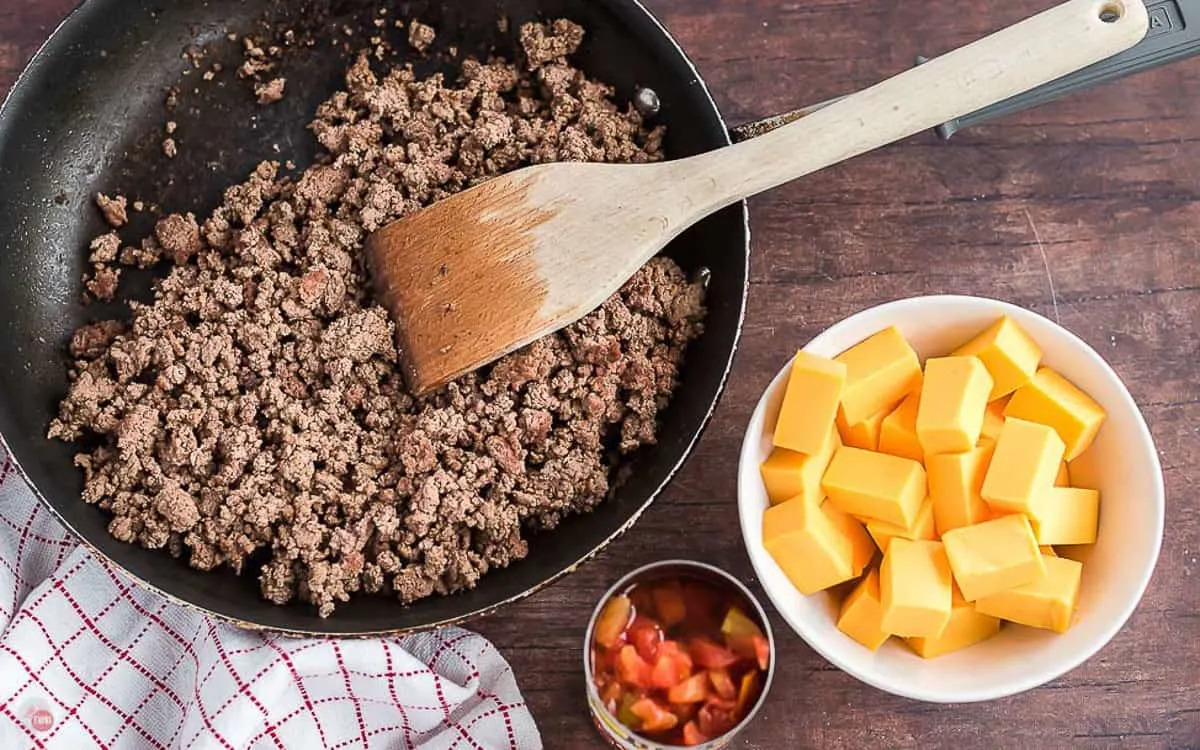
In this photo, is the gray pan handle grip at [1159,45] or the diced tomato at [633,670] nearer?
the gray pan handle grip at [1159,45]

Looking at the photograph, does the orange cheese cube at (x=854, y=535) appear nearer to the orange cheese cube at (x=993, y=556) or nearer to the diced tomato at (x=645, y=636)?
the orange cheese cube at (x=993, y=556)

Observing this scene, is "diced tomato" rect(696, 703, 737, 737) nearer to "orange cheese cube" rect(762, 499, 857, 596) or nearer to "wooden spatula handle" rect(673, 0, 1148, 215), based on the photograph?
"orange cheese cube" rect(762, 499, 857, 596)

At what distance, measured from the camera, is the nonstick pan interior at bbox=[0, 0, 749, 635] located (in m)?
1.53

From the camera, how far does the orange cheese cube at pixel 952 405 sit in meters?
1.41

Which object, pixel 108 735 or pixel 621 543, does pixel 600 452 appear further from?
pixel 108 735

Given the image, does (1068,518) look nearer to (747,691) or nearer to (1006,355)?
(1006,355)

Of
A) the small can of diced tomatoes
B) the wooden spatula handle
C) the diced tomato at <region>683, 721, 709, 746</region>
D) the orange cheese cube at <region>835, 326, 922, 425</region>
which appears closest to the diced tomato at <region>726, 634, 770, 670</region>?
the small can of diced tomatoes

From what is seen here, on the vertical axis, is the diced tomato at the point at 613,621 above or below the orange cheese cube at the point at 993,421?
below

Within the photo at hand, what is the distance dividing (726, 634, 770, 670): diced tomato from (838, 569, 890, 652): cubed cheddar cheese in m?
0.15

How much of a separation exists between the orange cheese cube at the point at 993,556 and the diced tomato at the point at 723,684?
0.36 meters

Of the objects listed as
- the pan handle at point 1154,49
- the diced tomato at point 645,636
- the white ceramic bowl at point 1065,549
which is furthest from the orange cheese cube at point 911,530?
the pan handle at point 1154,49

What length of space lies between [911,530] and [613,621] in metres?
0.43

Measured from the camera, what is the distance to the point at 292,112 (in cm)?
173

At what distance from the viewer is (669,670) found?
1615 mm
